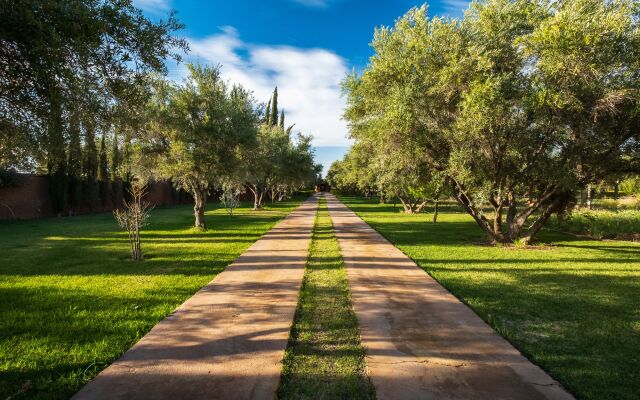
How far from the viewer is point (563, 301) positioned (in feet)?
20.6

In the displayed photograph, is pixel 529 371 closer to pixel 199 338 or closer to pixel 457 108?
pixel 199 338

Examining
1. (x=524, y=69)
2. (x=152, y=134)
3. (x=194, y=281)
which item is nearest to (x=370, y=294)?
(x=194, y=281)

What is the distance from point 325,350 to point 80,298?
4569 mm

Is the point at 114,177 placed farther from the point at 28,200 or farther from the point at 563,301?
the point at 563,301

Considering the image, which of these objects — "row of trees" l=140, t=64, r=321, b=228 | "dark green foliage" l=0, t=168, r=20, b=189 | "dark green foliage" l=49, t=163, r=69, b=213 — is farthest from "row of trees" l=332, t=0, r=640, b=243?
"dark green foliage" l=49, t=163, r=69, b=213

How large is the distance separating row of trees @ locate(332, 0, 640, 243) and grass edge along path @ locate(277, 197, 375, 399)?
6.60 m

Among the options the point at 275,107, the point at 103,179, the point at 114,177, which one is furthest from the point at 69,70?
the point at 275,107

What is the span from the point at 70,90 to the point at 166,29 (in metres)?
1.73

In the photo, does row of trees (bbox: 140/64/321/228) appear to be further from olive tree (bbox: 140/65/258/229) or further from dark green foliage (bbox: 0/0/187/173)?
dark green foliage (bbox: 0/0/187/173)

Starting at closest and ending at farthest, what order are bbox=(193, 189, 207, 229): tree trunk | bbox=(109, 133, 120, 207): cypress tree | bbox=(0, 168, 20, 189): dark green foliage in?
bbox=(193, 189, 207, 229): tree trunk, bbox=(0, 168, 20, 189): dark green foliage, bbox=(109, 133, 120, 207): cypress tree

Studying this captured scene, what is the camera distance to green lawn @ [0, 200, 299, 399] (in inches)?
147

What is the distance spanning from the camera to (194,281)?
738 centimetres

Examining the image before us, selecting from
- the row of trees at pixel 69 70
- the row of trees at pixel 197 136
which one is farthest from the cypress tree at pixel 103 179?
the row of trees at pixel 69 70

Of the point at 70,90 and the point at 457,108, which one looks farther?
the point at 457,108
